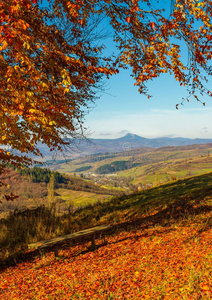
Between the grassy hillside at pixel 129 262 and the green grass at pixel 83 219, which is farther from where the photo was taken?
the green grass at pixel 83 219

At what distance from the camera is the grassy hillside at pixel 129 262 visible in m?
3.81

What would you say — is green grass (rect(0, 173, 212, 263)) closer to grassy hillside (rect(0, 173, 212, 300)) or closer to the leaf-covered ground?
grassy hillside (rect(0, 173, 212, 300))

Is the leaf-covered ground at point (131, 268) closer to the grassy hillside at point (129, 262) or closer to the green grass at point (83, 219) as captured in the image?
the grassy hillside at point (129, 262)

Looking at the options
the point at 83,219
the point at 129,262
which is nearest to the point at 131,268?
the point at 129,262

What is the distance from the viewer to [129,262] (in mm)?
4988

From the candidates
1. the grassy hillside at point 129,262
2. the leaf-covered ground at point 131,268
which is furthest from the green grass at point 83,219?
the leaf-covered ground at point 131,268

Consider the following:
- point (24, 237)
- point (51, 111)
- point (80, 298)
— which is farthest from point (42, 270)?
point (51, 111)

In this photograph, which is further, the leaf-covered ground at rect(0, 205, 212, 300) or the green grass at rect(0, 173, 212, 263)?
the green grass at rect(0, 173, 212, 263)

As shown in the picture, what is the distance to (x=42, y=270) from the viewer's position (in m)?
5.50

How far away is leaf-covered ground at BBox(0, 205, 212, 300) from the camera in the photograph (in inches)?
148

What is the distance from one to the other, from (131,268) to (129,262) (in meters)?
0.33

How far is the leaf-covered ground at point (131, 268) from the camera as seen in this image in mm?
3752

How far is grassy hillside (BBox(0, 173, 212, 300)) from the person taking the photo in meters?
3.81

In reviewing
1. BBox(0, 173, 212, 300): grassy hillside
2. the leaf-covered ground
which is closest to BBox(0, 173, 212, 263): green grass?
BBox(0, 173, 212, 300): grassy hillside
